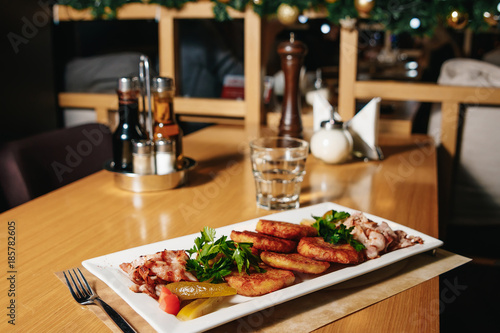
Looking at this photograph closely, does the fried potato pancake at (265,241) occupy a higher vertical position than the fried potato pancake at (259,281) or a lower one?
higher

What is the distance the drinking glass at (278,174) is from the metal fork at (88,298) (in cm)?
48

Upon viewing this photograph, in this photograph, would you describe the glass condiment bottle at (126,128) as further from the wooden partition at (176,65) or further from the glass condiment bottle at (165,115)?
the wooden partition at (176,65)

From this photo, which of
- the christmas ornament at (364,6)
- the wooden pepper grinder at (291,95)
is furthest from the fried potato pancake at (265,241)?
the christmas ornament at (364,6)

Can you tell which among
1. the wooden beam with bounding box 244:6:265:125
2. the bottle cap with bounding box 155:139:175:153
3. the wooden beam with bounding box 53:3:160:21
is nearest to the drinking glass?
the bottle cap with bounding box 155:139:175:153

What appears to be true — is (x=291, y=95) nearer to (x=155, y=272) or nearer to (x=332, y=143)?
(x=332, y=143)

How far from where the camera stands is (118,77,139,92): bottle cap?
1199 millimetres

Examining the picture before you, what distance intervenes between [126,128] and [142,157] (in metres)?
0.11

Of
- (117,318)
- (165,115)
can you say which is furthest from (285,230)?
(165,115)

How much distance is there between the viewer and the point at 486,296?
1.96 metres

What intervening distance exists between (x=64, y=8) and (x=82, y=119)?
52 centimetres

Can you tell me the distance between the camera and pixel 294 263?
2.30 ft

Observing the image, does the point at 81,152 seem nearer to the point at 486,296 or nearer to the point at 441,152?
the point at 441,152

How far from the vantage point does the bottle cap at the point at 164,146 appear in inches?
47.4

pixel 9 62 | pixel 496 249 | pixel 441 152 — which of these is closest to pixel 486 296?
pixel 496 249
